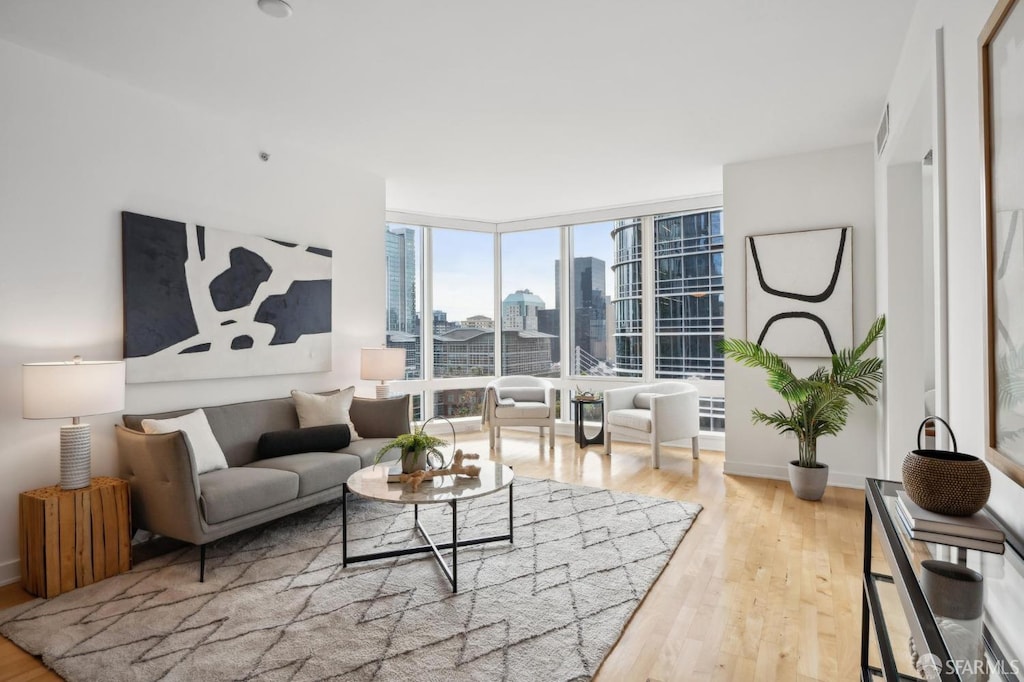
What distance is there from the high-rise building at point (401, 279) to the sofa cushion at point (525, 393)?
134 cm

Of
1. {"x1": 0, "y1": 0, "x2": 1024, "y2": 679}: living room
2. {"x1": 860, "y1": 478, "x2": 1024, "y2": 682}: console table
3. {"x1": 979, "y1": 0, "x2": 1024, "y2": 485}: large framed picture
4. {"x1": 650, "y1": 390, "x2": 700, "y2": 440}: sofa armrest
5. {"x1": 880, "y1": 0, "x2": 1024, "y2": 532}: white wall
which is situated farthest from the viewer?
{"x1": 650, "y1": 390, "x2": 700, "y2": 440}: sofa armrest

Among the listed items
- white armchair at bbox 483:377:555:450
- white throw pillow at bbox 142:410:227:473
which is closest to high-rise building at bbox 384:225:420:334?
white armchair at bbox 483:377:555:450

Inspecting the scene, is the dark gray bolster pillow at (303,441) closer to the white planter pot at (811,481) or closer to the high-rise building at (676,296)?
the white planter pot at (811,481)

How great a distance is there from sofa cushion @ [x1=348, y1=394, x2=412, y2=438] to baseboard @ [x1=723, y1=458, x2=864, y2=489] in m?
2.85

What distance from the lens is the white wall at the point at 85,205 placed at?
279cm

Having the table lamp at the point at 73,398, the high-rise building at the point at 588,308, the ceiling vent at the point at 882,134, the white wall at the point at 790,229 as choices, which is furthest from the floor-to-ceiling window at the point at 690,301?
the table lamp at the point at 73,398

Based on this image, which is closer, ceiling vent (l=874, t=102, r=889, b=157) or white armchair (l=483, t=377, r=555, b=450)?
ceiling vent (l=874, t=102, r=889, b=157)

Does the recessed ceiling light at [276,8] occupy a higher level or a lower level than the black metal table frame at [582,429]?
higher

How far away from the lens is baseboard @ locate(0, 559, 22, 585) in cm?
276

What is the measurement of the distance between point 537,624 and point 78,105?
3642 millimetres

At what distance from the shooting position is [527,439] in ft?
21.3

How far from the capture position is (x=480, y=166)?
15.8 feet

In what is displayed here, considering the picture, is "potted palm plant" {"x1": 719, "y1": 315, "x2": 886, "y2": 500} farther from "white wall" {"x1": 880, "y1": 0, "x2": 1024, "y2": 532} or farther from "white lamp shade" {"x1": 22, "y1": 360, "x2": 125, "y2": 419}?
"white lamp shade" {"x1": 22, "y1": 360, "x2": 125, "y2": 419}

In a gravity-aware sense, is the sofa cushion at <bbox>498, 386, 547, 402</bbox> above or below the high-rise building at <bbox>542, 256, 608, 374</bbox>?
below
